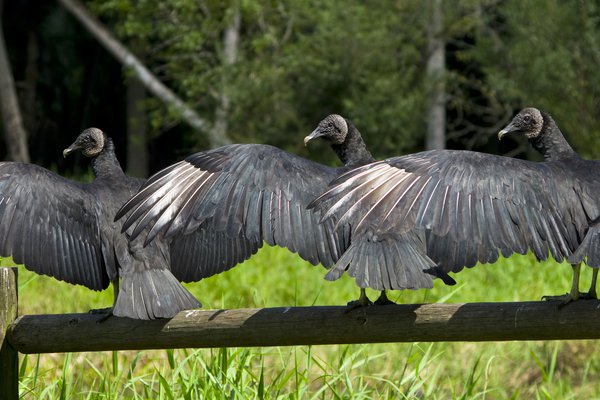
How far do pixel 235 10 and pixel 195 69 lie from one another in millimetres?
869

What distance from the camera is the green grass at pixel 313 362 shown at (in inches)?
147

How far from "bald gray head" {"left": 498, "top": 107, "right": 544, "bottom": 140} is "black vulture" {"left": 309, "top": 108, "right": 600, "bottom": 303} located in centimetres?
51

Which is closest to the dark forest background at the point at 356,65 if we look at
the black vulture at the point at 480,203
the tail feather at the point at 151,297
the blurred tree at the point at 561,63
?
the blurred tree at the point at 561,63

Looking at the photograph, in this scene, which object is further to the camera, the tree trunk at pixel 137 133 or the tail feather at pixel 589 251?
the tree trunk at pixel 137 133

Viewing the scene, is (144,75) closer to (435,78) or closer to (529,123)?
(435,78)

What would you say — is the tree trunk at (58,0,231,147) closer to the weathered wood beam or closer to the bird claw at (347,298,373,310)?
the weathered wood beam

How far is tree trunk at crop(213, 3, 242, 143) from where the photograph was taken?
1198cm

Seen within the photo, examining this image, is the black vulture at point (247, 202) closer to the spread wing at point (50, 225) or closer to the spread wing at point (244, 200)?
the spread wing at point (244, 200)

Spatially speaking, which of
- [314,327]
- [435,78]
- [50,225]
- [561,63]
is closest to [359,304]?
[314,327]

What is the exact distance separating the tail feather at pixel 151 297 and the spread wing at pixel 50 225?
0.31 m

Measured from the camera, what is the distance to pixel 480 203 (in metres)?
2.99

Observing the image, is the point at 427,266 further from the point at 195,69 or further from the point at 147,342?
the point at 195,69

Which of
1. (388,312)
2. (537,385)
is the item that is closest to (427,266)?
(388,312)

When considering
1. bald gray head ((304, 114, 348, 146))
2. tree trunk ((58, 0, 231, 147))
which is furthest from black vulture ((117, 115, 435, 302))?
tree trunk ((58, 0, 231, 147))
